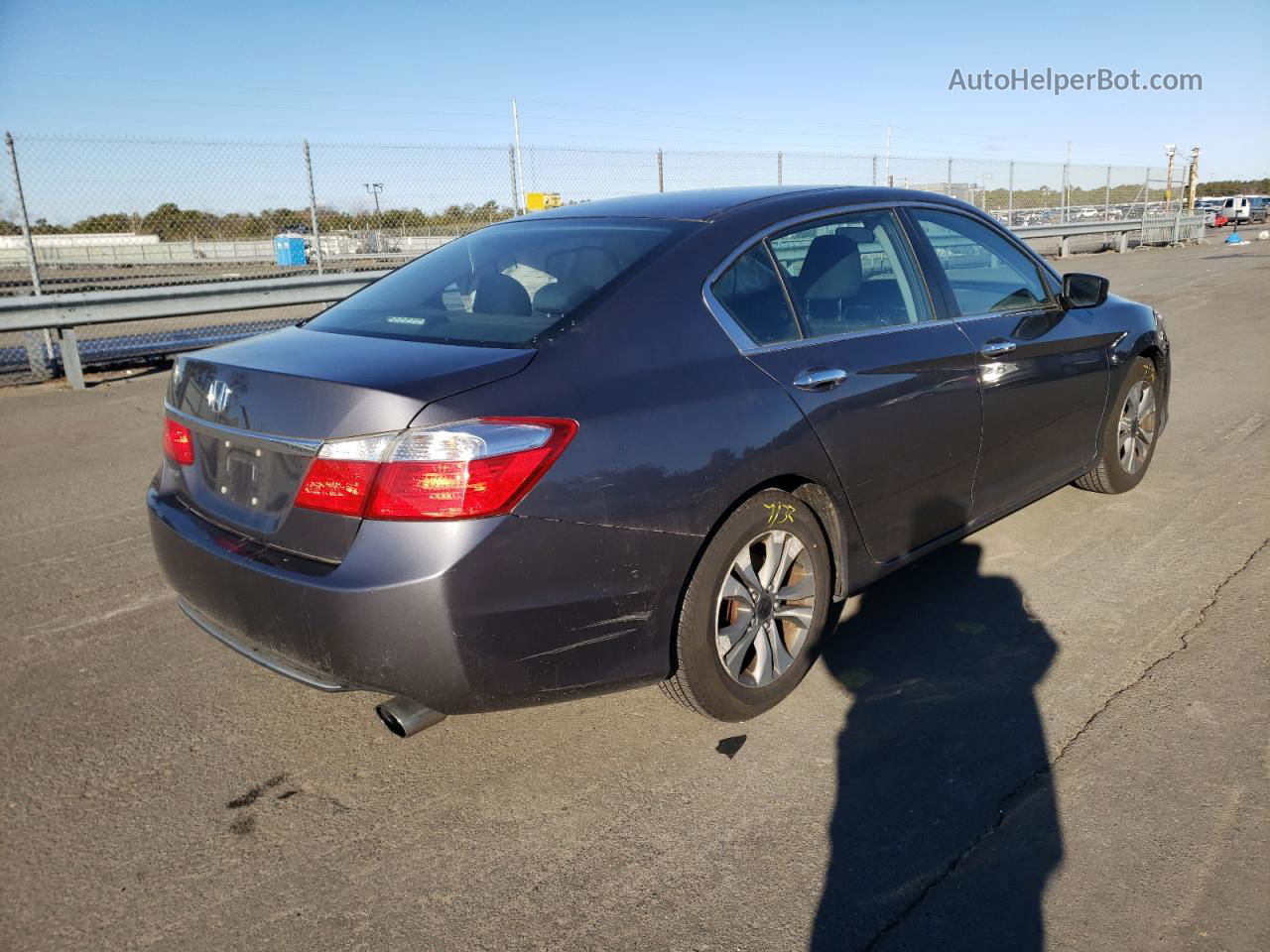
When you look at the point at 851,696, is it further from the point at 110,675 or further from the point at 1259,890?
the point at 110,675

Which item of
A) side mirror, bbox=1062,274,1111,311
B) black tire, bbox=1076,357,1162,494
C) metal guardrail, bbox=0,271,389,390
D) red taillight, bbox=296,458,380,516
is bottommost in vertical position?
black tire, bbox=1076,357,1162,494

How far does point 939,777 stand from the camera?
2.75 meters

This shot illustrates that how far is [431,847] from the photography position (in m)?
2.52

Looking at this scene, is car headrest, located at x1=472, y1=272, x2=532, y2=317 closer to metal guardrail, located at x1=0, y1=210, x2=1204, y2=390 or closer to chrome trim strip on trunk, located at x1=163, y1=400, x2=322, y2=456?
chrome trim strip on trunk, located at x1=163, y1=400, x2=322, y2=456

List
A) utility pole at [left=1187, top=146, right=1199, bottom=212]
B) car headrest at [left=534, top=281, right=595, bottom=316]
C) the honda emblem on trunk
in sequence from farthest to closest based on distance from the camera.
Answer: utility pole at [left=1187, top=146, right=1199, bottom=212] < car headrest at [left=534, top=281, right=595, bottom=316] < the honda emblem on trunk

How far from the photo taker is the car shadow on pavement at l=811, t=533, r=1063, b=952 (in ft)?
7.31

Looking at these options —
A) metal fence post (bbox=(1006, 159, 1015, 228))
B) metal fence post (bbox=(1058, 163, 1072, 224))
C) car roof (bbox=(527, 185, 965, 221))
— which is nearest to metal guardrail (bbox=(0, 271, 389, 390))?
car roof (bbox=(527, 185, 965, 221))

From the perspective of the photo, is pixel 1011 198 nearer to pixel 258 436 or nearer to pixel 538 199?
pixel 538 199

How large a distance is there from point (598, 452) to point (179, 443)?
4.60 feet

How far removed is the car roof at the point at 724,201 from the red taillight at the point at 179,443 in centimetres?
156

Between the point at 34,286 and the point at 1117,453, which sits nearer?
the point at 1117,453

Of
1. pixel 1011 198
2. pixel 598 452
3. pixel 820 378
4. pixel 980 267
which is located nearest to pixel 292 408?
pixel 598 452

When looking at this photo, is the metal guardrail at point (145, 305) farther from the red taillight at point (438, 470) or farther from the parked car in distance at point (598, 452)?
the red taillight at point (438, 470)

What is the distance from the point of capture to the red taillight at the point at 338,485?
93.8 inches
